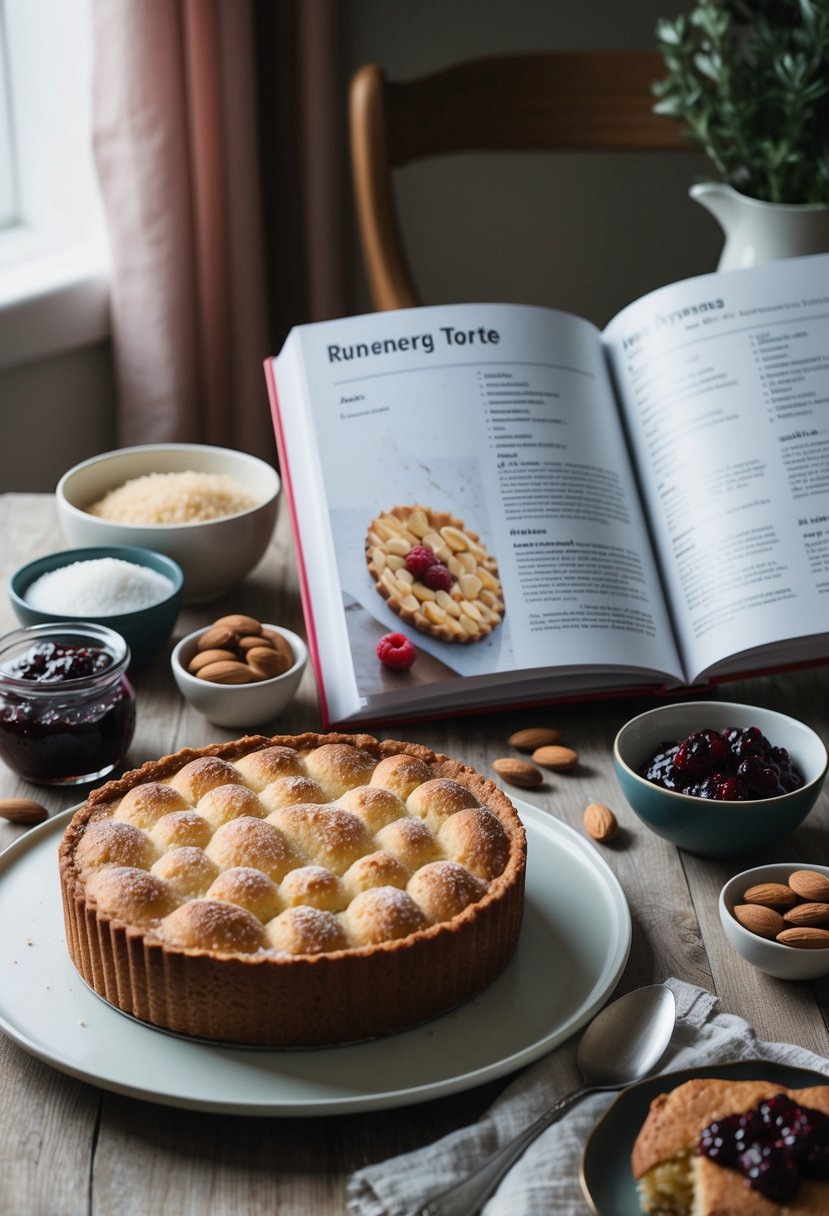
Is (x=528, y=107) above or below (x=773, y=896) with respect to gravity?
above

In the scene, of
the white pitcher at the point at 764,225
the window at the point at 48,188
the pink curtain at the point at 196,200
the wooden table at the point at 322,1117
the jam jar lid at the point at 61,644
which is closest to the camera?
the wooden table at the point at 322,1117

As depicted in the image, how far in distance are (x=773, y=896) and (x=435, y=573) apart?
54 centimetres

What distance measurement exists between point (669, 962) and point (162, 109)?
2.18 metres

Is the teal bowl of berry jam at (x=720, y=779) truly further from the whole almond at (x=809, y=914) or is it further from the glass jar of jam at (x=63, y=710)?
the glass jar of jam at (x=63, y=710)

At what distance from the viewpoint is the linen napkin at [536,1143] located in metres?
0.84

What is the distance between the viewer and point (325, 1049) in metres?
0.96

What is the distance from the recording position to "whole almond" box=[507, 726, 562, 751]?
1428 mm

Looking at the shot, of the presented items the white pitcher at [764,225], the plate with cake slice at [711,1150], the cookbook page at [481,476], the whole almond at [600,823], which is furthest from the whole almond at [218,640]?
the white pitcher at [764,225]

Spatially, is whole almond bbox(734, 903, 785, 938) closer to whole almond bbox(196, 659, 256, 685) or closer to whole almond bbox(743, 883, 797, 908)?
whole almond bbox(743, 883, 797, 908)

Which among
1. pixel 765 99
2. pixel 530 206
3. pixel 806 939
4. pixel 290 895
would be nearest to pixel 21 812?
pixel 290 895

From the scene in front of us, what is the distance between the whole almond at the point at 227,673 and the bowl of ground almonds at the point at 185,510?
0.87 feet

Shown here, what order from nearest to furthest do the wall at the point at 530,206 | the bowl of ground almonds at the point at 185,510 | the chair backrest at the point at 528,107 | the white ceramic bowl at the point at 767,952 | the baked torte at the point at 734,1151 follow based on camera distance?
the baked torte at the point at 734,1151, the white ceramic bowl at the point at 767,952, the bowl of ground almonds at the point at 185,510, the chair backrest at the point at 528,107, the wall at the point at 530,206

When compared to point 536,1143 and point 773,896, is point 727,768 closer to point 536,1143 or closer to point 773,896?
point 773,896

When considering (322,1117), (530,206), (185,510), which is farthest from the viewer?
(530,206)
